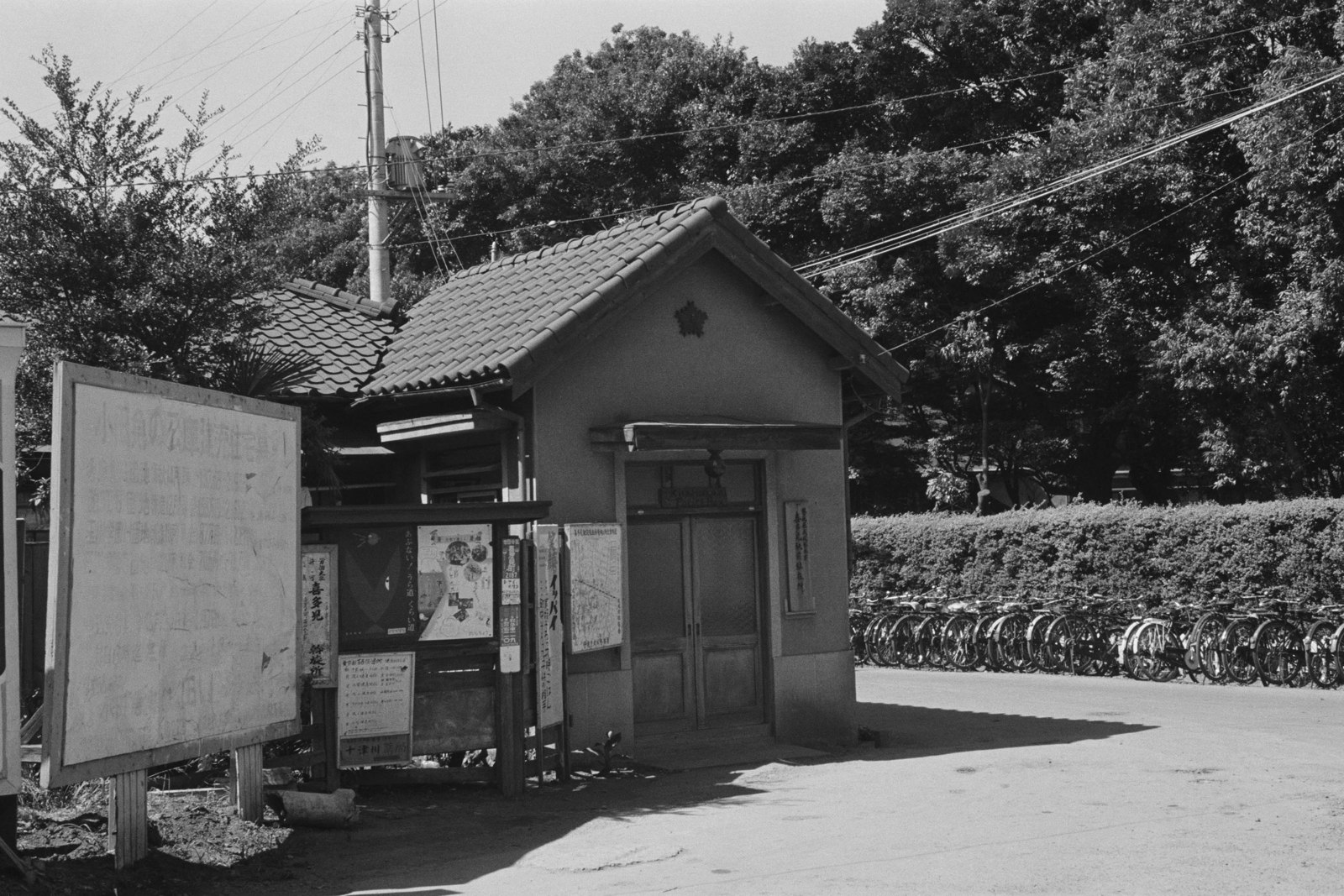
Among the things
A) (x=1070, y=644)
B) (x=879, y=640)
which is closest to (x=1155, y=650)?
(x=1070, y=644)

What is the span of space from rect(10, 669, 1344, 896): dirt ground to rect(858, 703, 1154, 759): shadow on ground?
7 cm

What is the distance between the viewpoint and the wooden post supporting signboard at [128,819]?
24.3ft

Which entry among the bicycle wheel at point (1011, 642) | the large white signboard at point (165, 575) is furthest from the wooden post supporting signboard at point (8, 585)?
the bicycle wheel at point (1011, 642)

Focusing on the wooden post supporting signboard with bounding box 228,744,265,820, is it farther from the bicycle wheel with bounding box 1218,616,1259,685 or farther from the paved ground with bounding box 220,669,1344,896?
the bicycle wheel with bounding box 1218,616,1259,685

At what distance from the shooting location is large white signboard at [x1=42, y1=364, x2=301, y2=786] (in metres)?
6.93

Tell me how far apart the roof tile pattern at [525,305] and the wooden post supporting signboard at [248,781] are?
3.83m

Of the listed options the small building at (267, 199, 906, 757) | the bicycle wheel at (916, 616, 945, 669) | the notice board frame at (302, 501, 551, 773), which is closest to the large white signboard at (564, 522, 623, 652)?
the small building at (267, 199, 906, 757)

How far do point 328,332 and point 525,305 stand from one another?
2903mm

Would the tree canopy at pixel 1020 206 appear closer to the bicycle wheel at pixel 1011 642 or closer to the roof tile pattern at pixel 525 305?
the roof tile pattern at pixel 525 305

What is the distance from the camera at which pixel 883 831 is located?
8969 millimetres

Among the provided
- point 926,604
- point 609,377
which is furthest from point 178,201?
point 926,604

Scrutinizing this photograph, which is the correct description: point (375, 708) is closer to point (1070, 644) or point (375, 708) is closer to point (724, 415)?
point (724, 415)

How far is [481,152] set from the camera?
35.0m

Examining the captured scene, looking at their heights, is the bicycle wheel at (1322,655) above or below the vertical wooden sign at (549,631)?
below
